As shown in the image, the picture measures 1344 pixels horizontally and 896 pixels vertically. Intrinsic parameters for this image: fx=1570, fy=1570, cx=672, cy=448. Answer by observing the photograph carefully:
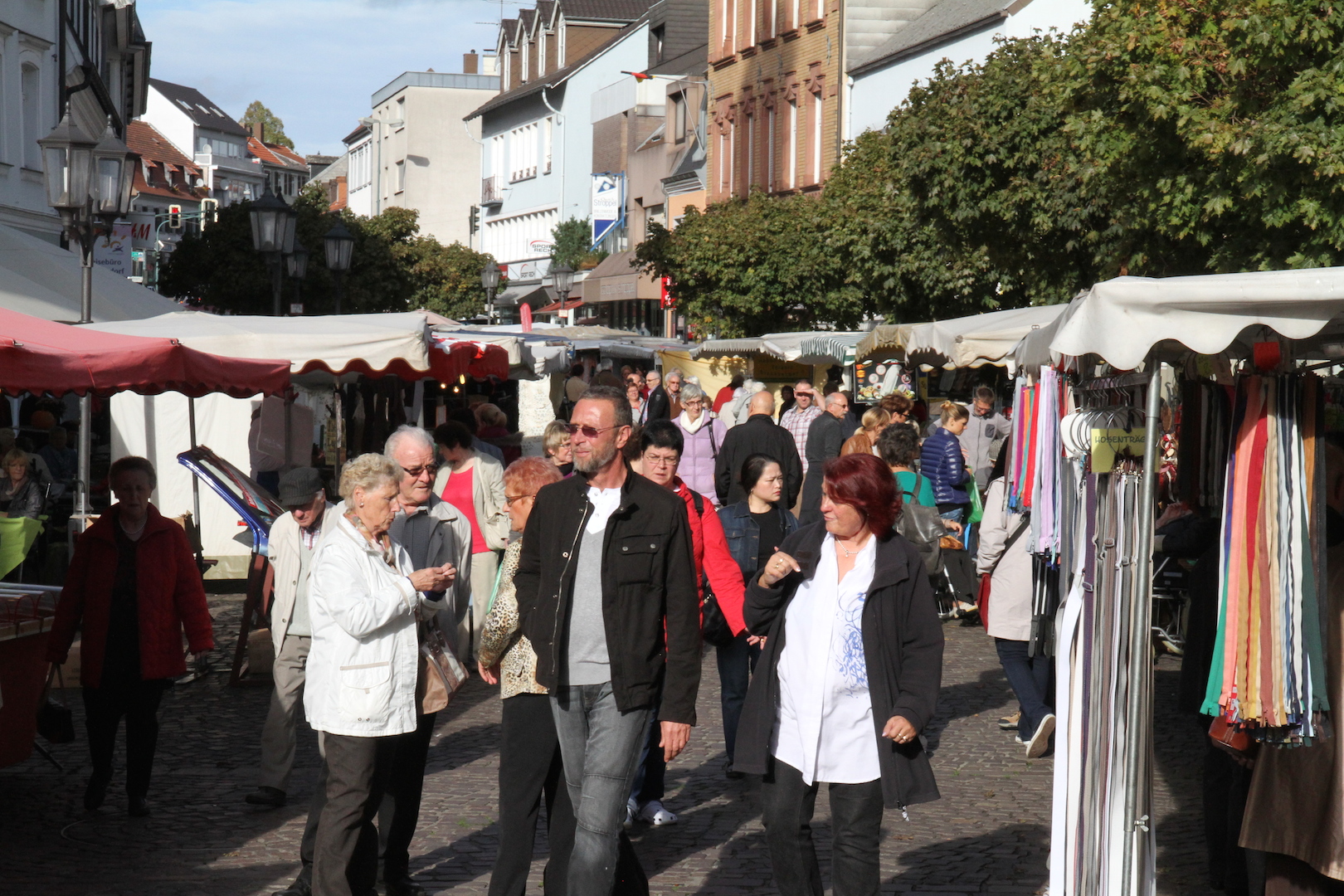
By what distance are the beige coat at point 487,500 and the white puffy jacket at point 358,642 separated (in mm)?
4707

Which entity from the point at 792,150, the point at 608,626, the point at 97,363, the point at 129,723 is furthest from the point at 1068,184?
the point at 792,150

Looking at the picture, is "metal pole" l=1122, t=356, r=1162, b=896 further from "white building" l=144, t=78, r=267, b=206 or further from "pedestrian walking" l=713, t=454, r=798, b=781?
"white building" l=144, t=78, r=267, b=206

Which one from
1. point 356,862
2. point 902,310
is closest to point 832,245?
point 902,310

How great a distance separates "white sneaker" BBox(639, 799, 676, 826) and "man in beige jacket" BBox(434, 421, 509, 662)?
3.31 m

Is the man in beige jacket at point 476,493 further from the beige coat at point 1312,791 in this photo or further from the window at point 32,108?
the window at point 32,108

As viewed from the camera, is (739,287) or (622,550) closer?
(622,550)

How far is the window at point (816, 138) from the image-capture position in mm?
38688

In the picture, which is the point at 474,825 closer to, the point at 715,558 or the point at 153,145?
the point at 715,558

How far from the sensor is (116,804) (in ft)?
24.8

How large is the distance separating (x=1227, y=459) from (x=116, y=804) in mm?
5466

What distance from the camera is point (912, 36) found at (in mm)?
34719

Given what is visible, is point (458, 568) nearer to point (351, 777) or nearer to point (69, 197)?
point (351, 777)

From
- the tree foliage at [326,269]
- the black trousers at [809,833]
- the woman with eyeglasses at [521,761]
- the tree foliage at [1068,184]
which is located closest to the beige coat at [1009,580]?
the black trousers at [809,833]

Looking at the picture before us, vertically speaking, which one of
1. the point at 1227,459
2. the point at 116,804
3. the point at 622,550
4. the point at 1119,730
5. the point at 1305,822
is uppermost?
the point at 1227,459
